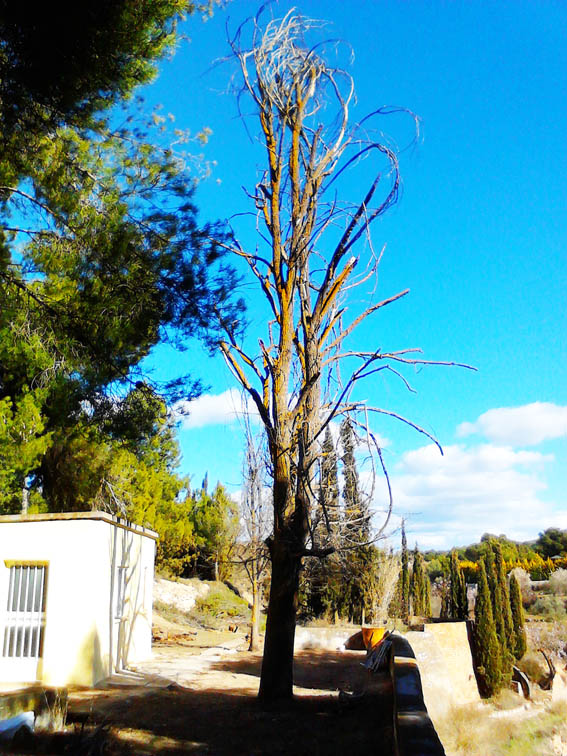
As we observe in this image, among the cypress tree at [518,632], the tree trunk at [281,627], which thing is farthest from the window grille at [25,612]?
the cypress tree at [518,632]

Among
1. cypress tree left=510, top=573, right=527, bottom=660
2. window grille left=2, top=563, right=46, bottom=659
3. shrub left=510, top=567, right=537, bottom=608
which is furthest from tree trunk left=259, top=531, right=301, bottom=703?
shrub left=510, top=567, right=537, bottom=608

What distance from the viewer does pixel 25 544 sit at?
11477mm

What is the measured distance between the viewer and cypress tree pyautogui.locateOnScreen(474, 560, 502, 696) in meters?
17.2

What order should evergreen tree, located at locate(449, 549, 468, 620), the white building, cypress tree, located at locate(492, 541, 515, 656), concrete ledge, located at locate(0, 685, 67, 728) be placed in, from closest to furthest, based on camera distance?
concrete ledge, located at locate(0, 685, 67, 728) → the white building → cypress tree, located at locate(492, 541, 515, 656) → evergreen tree, located at locate(449, 549, 468, 620)

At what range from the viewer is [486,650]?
57.6ft

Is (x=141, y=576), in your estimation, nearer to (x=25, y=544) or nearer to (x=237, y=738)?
(x=25, y=544)

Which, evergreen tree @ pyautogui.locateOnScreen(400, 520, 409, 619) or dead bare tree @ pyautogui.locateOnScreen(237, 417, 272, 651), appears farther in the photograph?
evergreen tree @ pyautogui.locateOnScreen(400, 520, 409, 619)

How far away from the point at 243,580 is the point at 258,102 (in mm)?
28599

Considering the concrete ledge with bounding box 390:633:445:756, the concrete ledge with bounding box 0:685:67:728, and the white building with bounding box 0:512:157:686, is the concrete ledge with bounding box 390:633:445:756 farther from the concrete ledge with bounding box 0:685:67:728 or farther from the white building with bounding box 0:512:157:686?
the white building with bounding box 0:512:157:686

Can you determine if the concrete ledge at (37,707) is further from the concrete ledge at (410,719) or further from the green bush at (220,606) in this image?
the green bush at (220,606)

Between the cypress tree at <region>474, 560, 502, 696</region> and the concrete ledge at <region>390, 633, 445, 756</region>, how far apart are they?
10010 mm

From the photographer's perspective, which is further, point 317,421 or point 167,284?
point 317,421

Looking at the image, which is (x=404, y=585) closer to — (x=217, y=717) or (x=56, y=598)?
(x=56, y=598)

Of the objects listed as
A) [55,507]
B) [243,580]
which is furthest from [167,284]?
[243,580]
